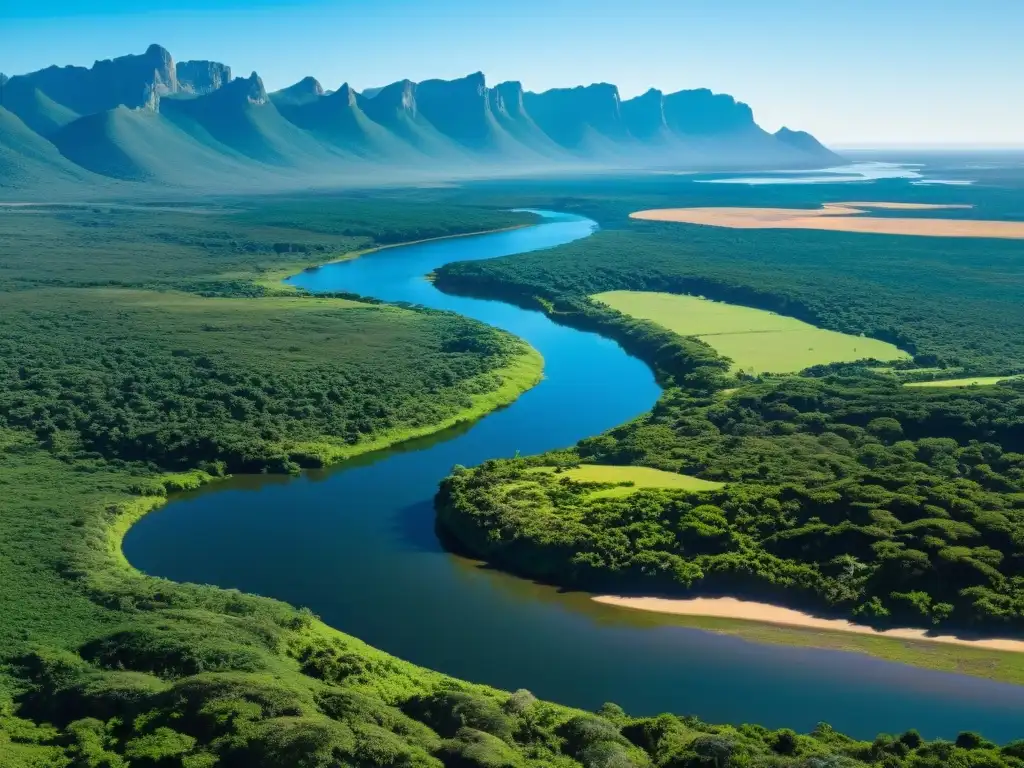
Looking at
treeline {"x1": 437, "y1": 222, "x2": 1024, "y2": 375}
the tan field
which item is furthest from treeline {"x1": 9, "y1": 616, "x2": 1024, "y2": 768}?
the tan field

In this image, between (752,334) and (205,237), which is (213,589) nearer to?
(752,334)

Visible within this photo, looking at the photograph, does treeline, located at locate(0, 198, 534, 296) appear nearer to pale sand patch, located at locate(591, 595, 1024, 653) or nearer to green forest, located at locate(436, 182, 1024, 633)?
green forest, located at locate(436, 182, 1024, 633)

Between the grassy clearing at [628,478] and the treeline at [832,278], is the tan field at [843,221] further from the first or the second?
the grassy clearing at [628,478]

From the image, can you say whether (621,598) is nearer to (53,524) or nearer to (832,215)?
(53,524)

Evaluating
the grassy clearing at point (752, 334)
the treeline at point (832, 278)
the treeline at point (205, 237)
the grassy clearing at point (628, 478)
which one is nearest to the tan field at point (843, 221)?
the treeline at point (832, 278)

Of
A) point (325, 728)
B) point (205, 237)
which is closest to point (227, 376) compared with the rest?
point (325, 728)

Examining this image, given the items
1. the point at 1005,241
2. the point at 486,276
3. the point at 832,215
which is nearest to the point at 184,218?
the point at 486,276

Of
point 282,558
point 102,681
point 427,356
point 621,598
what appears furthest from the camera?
point 427,356
